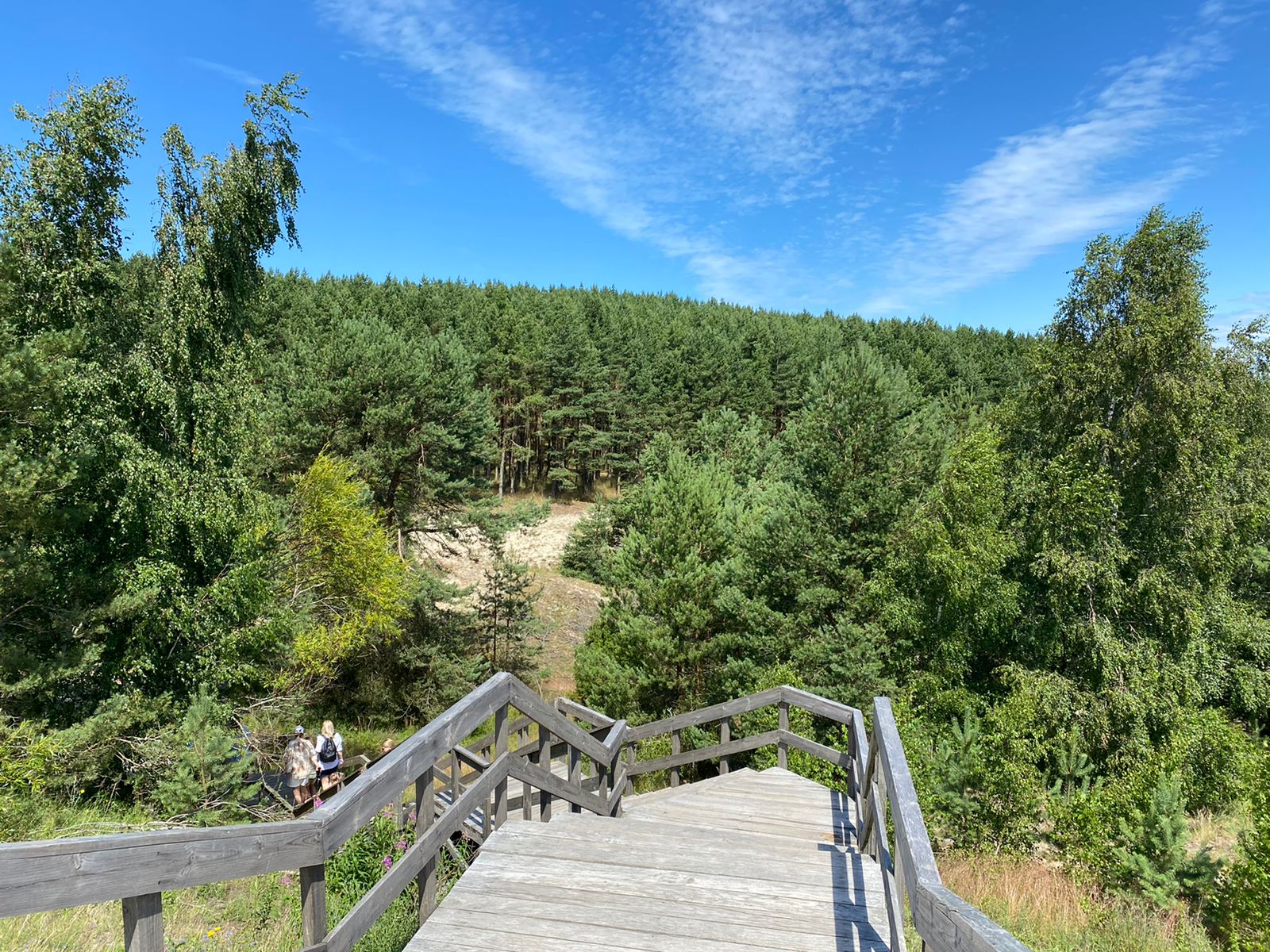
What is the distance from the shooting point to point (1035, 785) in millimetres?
12977

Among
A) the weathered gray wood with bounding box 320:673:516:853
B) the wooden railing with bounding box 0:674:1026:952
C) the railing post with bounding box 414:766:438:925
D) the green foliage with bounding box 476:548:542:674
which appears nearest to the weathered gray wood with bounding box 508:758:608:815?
the wooden railing with bounding box 0:674:1026:952

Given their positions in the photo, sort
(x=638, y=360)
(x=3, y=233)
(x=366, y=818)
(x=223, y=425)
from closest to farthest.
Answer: (x=366, y=818) < (x=3, y=233) < (x=223, y=425) < (x=638, y=360)

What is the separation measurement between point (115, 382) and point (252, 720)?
7.23m

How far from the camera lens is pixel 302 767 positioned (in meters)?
11.7

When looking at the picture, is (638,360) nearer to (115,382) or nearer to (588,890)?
(115,382)

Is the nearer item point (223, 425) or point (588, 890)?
point (588, 890)

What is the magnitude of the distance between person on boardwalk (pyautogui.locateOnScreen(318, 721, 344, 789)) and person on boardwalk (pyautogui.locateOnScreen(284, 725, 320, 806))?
0.32 metres

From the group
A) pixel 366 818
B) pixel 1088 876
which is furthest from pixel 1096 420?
pixel 366 818

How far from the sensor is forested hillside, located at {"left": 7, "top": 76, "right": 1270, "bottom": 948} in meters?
Answer: 11.3

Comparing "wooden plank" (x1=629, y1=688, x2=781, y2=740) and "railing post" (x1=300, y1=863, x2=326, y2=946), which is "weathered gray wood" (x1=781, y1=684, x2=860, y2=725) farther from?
"railing post" (x1=300, y1=863, x2=326, y2=946)

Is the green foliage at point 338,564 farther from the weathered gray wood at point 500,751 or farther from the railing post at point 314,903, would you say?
the railing post at point 314,903

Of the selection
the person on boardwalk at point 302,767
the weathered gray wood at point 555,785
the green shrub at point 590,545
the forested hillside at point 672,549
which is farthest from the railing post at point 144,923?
the green shrub at point 590,545

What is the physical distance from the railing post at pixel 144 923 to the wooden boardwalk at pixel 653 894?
1423 mm

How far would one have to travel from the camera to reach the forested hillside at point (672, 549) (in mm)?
11320
